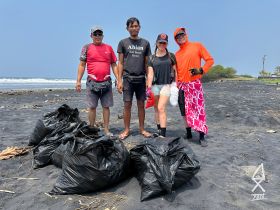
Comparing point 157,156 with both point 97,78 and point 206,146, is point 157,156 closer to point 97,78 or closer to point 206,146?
point 206,146

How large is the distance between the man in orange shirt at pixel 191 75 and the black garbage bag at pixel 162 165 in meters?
1.71

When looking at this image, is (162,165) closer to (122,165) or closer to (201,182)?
(122,165)

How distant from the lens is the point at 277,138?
588 cm

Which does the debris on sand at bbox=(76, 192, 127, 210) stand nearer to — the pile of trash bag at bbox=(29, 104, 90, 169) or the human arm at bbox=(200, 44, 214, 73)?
the pile of trash bag at bbox=(29, 104, 90, 169)

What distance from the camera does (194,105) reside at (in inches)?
205

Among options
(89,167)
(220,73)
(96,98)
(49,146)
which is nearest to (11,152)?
(49,146)

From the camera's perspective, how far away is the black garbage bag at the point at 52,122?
15.2ft

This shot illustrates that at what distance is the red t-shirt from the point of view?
5.21 metres

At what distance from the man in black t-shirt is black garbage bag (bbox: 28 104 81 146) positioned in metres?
1.02

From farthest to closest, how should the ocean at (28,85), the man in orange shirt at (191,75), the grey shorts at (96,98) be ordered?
the ocean at (28,85)
the grey shorts at (96,98)
the man in orange shirt at (191,75)

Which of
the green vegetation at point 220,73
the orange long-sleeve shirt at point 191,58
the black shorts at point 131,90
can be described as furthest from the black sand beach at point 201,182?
the green vegetation at point 220,73

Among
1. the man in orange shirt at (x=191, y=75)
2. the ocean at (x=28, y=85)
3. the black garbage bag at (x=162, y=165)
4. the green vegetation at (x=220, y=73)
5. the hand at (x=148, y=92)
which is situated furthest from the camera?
the green vegetation at (x=220, y=73)

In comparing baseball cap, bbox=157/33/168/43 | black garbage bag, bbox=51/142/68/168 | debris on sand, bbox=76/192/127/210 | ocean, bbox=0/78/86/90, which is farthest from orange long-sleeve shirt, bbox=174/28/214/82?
ocean, bbox=0/78/86/90

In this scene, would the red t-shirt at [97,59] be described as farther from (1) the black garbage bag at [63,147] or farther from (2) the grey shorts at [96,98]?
(1) the black garbage bag at [63,147]
